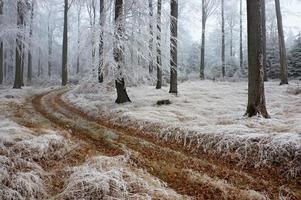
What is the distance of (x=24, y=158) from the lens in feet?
20.9

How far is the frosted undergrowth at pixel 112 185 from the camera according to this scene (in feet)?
16.0

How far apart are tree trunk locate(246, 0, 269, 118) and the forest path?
3.04m

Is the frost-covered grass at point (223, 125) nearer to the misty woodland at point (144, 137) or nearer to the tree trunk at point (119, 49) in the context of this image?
the misty woodland at point (144, 137)

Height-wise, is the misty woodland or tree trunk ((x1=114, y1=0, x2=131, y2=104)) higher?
tree trunk ((x1=114, y1=0, x2=131, y2=104))

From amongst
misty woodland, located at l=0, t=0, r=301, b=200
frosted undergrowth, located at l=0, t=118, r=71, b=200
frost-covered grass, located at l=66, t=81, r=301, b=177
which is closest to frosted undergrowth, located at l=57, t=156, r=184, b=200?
misty woodland, located at l=0, t=0, r=301, b=200

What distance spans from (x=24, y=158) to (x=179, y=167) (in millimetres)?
3239

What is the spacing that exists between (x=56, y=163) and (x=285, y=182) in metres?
4.59

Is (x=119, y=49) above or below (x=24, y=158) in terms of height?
above

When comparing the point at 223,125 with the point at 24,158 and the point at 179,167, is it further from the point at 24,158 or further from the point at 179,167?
the point at 24,158

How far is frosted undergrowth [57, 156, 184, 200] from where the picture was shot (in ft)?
16.0

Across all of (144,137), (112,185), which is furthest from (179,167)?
(144,137)

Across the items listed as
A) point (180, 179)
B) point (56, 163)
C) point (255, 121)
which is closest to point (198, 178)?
point (180, 179)

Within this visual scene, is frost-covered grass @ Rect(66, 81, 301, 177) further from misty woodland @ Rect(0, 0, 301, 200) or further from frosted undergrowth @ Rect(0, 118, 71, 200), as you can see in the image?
frosted undergrowth @ Rect(0, 118, 71, 200)

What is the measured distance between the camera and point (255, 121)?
903 centimetres
